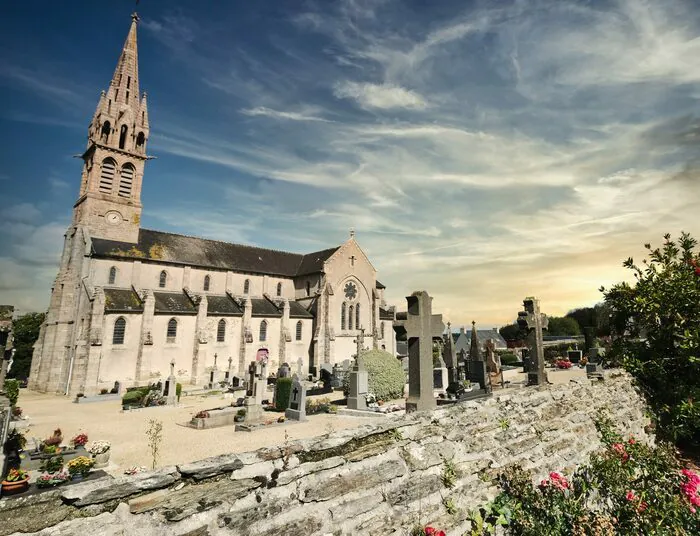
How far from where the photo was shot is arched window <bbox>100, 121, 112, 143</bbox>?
34188mm

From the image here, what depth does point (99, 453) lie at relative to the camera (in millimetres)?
10102

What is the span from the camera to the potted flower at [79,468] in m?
9.16

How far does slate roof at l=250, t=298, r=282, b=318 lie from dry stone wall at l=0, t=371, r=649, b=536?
104ft

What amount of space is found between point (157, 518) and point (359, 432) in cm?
193

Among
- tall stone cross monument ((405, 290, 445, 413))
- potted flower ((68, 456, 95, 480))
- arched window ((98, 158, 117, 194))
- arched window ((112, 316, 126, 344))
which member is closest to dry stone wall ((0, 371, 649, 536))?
tall stone cross monument ((405, 290, 445, 413))

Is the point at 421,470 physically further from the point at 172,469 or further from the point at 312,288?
the point at 312,288

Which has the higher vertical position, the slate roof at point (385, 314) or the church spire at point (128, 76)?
the church spire at point (128, 76)

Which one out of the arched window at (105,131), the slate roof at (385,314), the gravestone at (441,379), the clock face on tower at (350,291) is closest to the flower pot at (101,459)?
the gravestone at (441,379)

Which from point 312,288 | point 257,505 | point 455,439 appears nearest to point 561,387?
point 455,439

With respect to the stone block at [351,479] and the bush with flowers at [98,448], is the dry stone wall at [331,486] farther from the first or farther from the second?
the bush with flowers at [98,448]

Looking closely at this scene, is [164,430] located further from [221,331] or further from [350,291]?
[350,291]

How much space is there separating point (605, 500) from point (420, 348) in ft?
12.6

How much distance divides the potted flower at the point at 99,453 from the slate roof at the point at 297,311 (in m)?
26.8

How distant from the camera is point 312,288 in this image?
40125 mm
